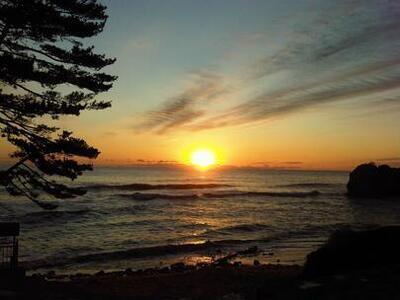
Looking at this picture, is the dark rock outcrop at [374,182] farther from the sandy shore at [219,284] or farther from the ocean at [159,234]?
the sandy shore at [219,284]

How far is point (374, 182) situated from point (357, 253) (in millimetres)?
67084

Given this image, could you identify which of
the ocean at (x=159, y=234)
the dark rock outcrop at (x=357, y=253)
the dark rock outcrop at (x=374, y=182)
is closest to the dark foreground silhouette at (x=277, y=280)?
the dark rock outcrop at (x=357, y=253)

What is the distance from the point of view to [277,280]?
12.6m

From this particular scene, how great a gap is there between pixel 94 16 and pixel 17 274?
8.71m

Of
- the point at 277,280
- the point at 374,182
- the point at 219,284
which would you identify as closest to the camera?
the point at 277,280

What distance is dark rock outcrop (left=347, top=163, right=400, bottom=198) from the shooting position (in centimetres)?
7406

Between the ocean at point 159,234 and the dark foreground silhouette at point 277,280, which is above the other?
the dark foreground silhouette at point 277,280

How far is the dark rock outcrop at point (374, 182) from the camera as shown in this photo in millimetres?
74062

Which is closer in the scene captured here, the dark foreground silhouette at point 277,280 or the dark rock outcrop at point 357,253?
the dark foreground silhouette at point 277,280

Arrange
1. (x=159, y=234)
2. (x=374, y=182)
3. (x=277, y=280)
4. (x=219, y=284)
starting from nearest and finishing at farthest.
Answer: (x=277, y=280) → (x=219, y=284) → (x=159, y=234) → (x=374, y=182)

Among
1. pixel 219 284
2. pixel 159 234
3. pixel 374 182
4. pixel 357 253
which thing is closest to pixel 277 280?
pixel 357 253

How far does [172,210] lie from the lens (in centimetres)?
4834

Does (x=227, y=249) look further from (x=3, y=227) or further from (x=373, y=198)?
(x=373, y=198)

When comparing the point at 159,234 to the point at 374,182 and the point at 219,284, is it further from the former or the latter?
the point at 374,182
